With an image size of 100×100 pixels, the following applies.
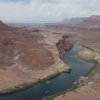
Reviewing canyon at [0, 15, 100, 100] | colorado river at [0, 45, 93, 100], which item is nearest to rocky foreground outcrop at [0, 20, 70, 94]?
canyon at [0, 15, 100, 100]

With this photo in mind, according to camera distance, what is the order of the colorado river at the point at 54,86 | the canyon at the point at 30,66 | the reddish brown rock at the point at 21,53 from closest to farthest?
the colorado river at the point at 54,86, the canyon at the point at 30,66, the reddish brown rock at the point at 21,53

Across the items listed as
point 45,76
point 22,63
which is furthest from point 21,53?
point 45,76

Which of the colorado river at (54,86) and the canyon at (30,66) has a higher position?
the canyon at (30,66)

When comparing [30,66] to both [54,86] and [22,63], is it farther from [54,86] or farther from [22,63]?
[54,86]

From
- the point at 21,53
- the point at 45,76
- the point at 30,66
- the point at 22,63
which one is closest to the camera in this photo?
the point at 45,76

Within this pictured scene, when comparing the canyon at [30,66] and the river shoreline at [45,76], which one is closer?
the canyon at [30,66]

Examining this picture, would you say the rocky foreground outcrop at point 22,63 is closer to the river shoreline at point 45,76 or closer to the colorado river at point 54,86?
the river shoreline at point 45,76

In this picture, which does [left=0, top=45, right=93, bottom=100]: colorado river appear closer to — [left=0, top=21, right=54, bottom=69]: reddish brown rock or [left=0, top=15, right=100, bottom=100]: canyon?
[left=0, top=15, right=100, bottom=100]: canyon

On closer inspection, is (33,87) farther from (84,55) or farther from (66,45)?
(66,45)

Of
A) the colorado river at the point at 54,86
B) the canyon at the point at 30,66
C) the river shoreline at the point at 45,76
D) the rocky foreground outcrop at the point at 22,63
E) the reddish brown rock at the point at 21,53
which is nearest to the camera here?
the colorado river at the point at 54,86

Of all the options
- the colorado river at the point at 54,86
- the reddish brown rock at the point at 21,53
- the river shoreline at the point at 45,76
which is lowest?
the colorado river at the point at 54,86

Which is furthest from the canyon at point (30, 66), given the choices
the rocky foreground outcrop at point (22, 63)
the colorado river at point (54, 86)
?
the colorado river at point (54, 86)
